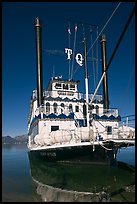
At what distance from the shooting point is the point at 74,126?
2566 centimetres

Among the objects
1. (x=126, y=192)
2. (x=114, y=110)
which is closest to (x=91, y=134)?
(x=126, y=192)

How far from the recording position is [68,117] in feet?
83.3

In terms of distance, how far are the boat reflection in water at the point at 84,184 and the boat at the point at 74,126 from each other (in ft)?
2.59

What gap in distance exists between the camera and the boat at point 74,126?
1833cm

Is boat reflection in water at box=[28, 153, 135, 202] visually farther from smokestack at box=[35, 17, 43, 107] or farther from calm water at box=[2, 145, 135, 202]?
smokestack at box=[35, 17, 43, 107]

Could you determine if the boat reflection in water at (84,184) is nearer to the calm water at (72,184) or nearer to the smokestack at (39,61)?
the calm water at (72,184)

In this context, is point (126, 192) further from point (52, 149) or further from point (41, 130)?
point (41, 130)

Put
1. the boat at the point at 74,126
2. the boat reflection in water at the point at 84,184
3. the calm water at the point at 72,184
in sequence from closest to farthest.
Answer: the boat reflection in water at the point at 84,184, the calm water at the point at 72,184, the boat at the point at 74,126

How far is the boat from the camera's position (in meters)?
18.3

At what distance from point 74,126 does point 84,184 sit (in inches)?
430

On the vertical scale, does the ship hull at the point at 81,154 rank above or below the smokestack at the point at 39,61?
below

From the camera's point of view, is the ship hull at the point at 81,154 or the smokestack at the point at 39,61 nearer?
the ship hull at the point at 81,154

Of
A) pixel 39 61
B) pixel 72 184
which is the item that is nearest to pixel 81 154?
pixel 72 184

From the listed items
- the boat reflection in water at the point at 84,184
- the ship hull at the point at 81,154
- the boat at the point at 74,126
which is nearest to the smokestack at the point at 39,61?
the boat at the point at 74,126
